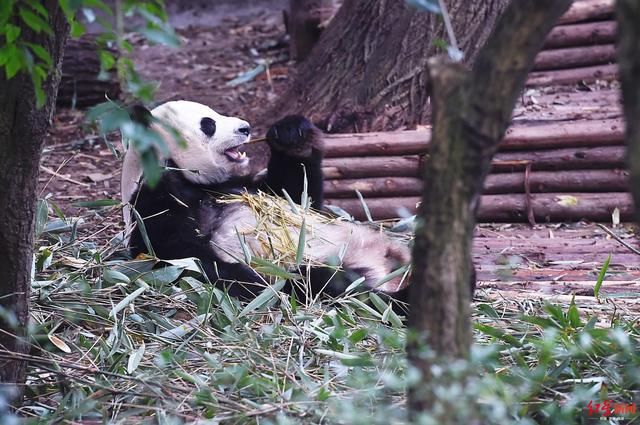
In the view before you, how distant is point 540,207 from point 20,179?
3435mm

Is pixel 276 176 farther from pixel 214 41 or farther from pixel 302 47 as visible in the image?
pixel 214 41

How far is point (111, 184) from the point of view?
19.2ft

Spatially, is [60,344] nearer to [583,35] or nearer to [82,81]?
[82,81]

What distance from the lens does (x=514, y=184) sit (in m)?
5.27

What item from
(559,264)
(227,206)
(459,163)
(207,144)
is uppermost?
(459,163)

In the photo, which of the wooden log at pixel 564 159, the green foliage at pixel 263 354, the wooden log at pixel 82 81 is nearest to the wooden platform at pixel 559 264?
the green foliage at pixel 263 354

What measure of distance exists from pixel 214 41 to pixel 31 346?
6.97 meters

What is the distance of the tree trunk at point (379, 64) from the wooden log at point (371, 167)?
0.48 metres

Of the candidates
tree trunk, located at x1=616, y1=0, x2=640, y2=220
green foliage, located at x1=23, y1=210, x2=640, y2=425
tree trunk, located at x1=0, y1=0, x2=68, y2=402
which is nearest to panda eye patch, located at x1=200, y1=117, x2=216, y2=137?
green foliage, located at x1=23, y1=210, x2=640, y2=425

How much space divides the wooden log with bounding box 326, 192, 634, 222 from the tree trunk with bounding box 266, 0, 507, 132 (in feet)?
2.47

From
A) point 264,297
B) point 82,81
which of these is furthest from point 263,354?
point 82,81

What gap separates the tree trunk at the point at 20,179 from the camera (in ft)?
7.76

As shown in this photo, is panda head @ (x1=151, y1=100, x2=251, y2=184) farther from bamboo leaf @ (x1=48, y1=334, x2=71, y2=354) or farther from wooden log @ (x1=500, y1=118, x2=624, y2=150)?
wooden log @ (x1=500, y1=118, x2=624, y2=150)

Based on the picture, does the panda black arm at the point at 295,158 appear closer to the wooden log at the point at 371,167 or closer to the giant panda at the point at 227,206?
the giant panda at the point at 227,206
